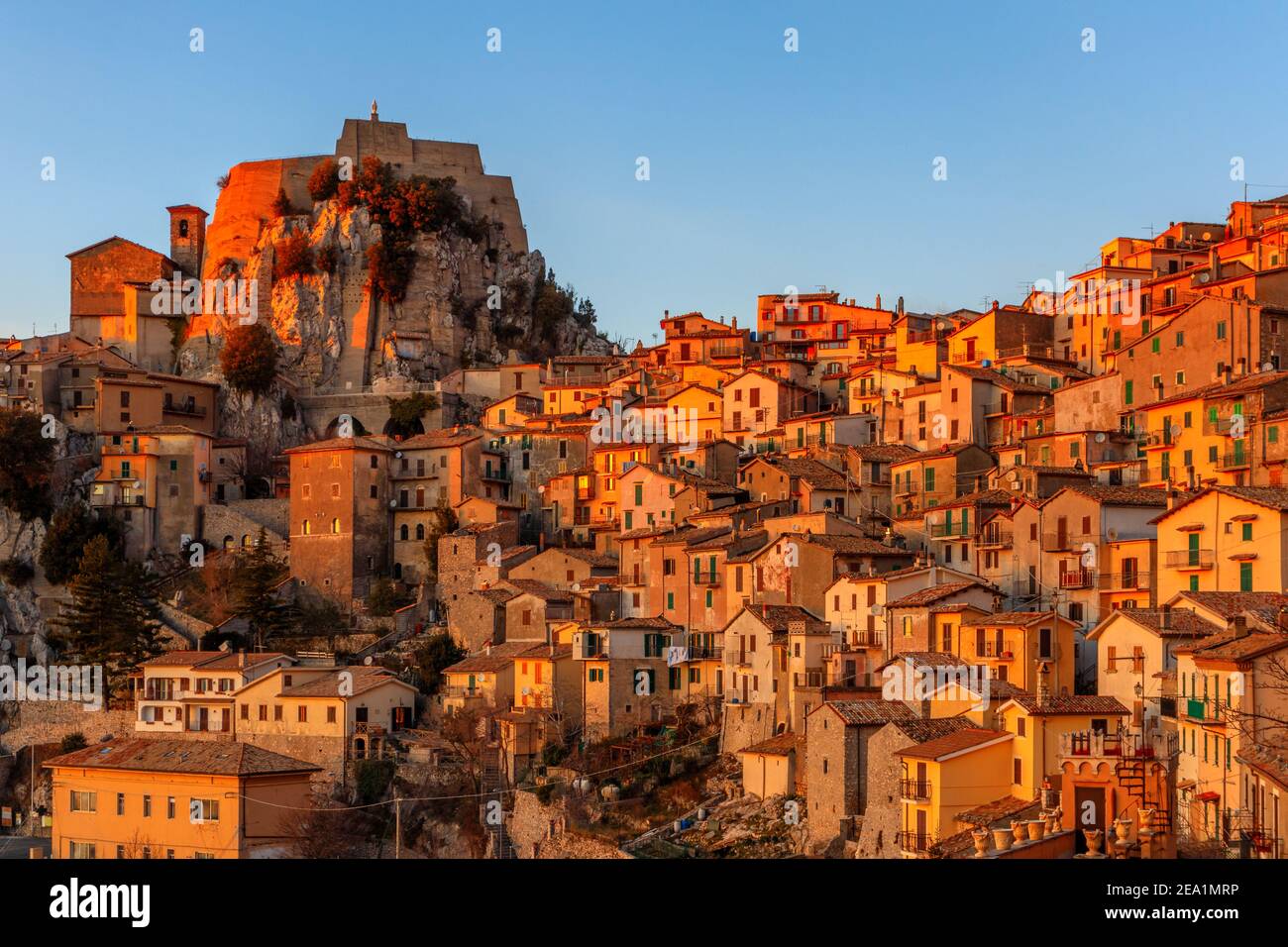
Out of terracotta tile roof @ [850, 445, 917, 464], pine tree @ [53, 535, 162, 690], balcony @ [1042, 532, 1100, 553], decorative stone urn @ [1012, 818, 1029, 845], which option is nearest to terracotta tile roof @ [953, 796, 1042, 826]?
decorative stone urn @ [1012, 818, 1029, 845]

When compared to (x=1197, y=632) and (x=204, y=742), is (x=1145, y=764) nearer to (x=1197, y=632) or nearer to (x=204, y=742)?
(x=1197, y=632)

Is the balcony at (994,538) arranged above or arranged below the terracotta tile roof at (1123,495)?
below

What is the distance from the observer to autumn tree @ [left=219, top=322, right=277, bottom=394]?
279ft

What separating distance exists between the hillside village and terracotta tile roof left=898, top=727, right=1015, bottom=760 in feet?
0.41

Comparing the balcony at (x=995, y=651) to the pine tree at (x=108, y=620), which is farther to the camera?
the pine tree at (x=108, y=620)

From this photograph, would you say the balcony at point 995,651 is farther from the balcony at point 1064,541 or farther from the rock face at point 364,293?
the rock face at point 364,293

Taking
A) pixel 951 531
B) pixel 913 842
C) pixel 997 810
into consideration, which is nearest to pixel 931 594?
pixel 951 531

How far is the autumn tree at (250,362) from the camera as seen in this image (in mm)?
84938

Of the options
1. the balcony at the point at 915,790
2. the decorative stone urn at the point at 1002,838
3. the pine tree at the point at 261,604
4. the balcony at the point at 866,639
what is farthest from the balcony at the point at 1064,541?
the pine tree at the point at 261,604

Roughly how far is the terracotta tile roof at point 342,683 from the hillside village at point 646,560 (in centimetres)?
16

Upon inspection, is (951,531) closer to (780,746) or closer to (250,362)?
(780,746)

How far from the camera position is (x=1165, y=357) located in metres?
58.5

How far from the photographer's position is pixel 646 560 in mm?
61562
